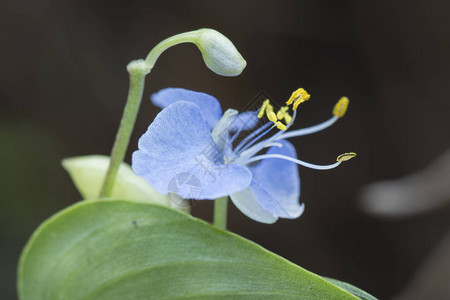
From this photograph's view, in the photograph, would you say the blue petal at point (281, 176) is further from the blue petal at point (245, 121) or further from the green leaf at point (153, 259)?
the green leaf at point (153, 259)

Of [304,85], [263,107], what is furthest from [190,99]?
[304,85]

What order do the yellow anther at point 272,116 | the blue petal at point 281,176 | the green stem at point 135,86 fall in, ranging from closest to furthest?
1. the green stem at point 135,86
2. the yellow anther at point 272,116
3. the blue petal at point 281,176

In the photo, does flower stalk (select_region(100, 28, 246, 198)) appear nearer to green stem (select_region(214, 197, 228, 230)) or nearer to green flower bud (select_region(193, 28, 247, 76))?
green flower bud (select_region(193, 28, 247, 76))

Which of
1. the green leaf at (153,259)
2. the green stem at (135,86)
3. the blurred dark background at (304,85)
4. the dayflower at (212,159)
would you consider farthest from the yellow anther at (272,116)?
the blurred dark background at (304,85)

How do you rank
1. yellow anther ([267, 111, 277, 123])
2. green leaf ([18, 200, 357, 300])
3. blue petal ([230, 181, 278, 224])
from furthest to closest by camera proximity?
1. yellow anther ([267, 111, 277, 123])
2. blue petal ([230, 181, 278, 224])
3. green leaf ([18, 200, 357, 300])

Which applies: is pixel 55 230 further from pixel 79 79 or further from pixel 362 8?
pixel 362 8

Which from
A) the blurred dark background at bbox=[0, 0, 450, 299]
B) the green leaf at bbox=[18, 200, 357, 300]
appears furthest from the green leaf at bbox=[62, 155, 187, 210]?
the blurred dark background at bbox=[0, 0, 450, 299]

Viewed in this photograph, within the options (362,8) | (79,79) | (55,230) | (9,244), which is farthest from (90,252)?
(362,8)
